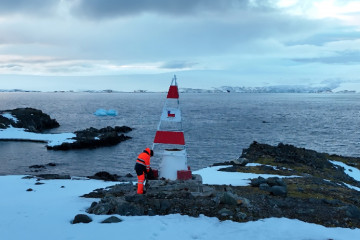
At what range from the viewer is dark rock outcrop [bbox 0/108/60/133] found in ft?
189

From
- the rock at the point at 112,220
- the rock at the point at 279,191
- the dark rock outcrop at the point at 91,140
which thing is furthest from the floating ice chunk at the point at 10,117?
the rock at the point at 279,191

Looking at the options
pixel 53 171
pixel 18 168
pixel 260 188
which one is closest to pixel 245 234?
pixel 260 188

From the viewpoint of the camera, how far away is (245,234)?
8.80 m

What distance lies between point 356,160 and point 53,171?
30.9 meters

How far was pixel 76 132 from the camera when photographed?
53.1 meters

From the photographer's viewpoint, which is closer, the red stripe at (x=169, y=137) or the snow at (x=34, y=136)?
the red stripe at (x=169, y=137)

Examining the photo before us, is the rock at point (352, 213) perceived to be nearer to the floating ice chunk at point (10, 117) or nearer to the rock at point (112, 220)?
the rock at point (112, 220)

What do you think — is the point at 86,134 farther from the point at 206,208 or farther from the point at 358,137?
the point at 358,137

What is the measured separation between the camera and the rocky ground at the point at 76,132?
45031 millimetres

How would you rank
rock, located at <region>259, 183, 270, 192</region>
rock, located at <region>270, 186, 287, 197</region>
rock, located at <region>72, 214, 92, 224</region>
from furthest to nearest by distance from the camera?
rock, located at <region>259, 183, 270, 192</region> < rock, located at <region>270, 186, 287, 197</region> < rock, located at <region>72, 214, 92, 224</region>

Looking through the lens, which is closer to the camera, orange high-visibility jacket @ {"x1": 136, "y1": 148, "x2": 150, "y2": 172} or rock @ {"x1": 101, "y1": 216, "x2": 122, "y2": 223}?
rock @ {"x1": 101, "y1": 216, "x2": 122, "y2": 223}

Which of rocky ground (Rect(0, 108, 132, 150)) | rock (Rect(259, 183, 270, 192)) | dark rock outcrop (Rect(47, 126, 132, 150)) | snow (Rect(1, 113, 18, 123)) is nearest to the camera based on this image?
rock (Rect(259, 183, 270, 192))

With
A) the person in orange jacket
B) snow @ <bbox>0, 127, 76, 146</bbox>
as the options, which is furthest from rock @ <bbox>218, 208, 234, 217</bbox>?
snow @ <bbox>0, 127, 76, 146</bbox>

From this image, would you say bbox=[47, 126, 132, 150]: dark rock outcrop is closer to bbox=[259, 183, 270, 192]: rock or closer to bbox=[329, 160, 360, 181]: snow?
bbox=[329, 160, 360, 181]: snow
